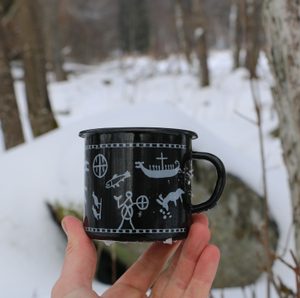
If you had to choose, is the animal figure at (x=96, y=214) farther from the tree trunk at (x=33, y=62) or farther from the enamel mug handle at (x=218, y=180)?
the tree trunk at (x=33, y=62)

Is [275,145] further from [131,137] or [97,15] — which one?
[97,15]

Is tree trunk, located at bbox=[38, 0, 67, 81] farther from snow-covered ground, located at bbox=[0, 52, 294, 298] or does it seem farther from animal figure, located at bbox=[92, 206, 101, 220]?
animal figure, located at bbox=[92, 206, 101, 220]

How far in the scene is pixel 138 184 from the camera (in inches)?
35.2

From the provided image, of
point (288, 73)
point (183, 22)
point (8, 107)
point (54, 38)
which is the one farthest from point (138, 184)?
point (54, 38)

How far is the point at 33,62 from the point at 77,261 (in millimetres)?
3583

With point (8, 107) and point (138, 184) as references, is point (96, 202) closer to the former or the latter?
point (138, 184)

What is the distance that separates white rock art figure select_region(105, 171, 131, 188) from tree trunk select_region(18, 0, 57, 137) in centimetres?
327

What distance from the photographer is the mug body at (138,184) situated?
35.2 inches

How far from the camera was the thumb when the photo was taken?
0.90 m

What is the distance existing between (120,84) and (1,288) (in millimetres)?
11523

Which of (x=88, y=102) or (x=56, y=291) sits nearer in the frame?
(x=56, y=291)

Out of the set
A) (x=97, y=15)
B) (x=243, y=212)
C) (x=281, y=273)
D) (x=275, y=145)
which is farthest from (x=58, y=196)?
(x=97, y=15)

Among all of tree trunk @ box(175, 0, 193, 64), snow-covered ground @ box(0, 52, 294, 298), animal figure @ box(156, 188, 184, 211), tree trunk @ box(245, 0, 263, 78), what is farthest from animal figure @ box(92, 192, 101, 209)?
tree trunk @ box(175, 0, 193, 64)

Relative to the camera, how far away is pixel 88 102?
11.3 m
